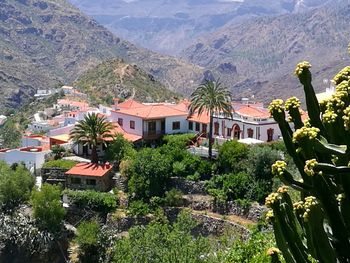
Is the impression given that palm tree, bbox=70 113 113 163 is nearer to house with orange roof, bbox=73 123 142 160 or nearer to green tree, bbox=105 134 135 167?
green tree, bbox=105 134 135 167

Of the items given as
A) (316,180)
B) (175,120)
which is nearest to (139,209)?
(175,120)

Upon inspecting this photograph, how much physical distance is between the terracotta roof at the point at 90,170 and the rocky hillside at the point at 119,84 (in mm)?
42471

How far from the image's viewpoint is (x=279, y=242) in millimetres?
6742

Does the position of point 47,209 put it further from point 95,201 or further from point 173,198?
point 173,198

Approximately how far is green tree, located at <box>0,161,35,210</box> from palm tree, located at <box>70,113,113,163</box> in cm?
503

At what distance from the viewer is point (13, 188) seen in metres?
38.1

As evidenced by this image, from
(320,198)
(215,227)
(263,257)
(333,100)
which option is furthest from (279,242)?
(215,227)

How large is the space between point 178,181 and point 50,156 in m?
12.2

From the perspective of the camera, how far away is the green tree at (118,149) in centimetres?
4245

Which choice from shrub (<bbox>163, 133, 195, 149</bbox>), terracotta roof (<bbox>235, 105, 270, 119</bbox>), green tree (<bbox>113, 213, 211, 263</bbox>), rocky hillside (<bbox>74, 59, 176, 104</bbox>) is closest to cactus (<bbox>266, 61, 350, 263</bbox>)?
green tree (<bbox>113, 213, 211, 263</bbox>)

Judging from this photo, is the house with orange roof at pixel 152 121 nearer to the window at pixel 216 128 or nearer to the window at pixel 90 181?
the window at pixel 216 128

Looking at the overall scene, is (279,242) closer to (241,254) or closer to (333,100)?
(333,100)

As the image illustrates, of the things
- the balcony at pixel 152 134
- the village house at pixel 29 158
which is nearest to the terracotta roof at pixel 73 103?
the village house at pixel 29 158

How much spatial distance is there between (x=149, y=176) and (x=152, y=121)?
8.34 metres
